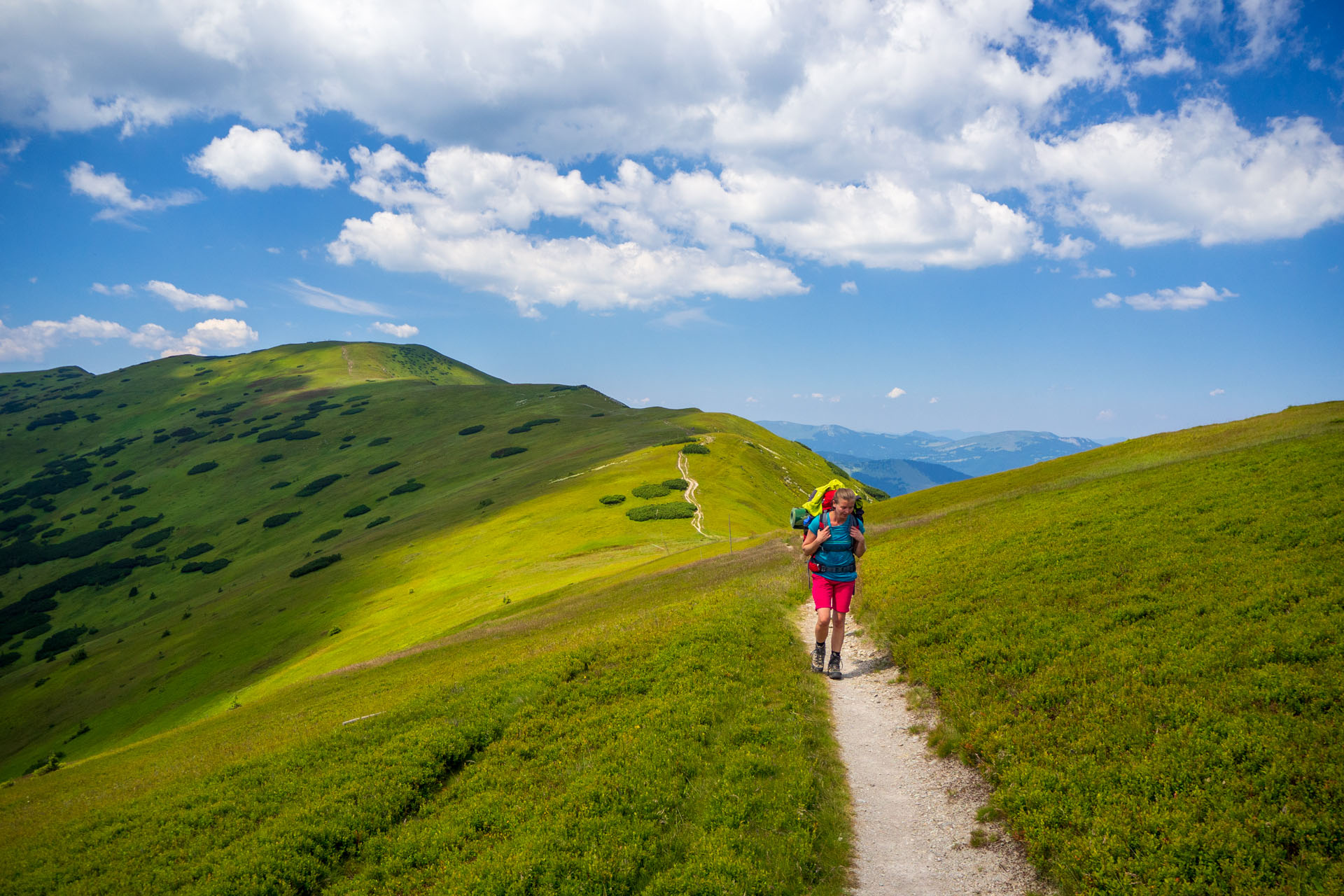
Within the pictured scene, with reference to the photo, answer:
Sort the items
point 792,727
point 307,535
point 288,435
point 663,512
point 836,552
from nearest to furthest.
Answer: point 792,727 < point 836,552 < point 663,512 < point 307,535 < point 288,435

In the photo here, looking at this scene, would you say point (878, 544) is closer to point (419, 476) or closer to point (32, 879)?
point (32, 879)

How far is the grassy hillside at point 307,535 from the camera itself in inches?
2124

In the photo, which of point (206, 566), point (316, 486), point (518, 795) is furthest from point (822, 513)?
point (316, 486)

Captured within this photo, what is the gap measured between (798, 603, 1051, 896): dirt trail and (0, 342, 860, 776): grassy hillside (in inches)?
1299

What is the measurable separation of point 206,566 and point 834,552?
12608 centimetres

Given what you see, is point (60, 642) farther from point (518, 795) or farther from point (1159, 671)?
point (1159, 671)

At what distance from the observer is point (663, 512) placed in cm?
6588

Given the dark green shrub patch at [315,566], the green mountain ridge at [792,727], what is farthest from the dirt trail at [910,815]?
the dark green shrub patch at [315,566]

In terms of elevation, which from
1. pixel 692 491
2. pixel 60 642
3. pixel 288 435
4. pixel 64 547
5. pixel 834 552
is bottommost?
pixel 60 642

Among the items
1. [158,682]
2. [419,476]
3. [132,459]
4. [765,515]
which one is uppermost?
[132,459]

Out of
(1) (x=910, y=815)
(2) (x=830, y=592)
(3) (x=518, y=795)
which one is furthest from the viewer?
(2) (x=830, y=592)

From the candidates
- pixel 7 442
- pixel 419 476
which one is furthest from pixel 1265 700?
pixel 7 442

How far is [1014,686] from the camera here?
12656 millimetres

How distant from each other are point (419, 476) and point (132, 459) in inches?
5076
